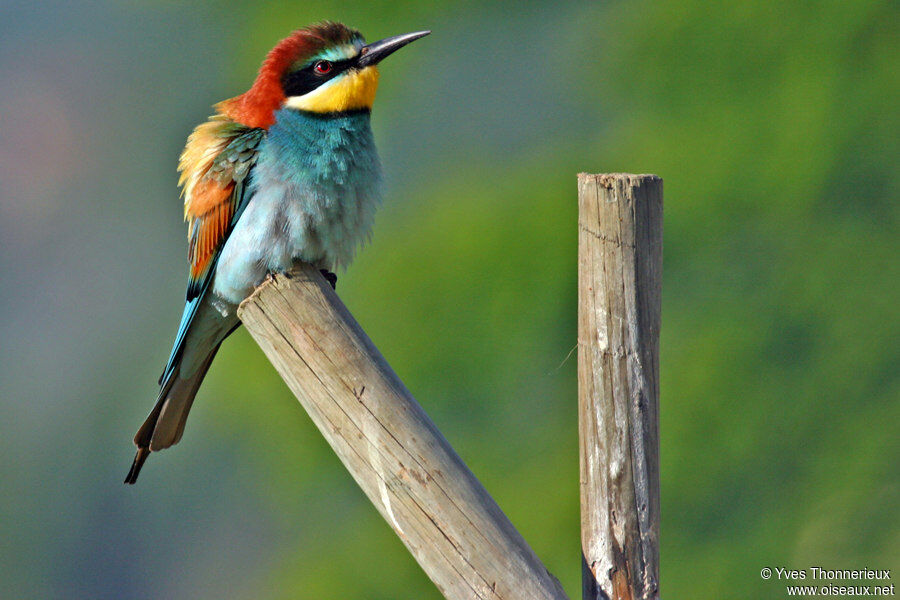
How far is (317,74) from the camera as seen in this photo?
1652mm

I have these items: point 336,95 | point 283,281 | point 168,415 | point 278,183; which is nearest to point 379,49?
point 336,95

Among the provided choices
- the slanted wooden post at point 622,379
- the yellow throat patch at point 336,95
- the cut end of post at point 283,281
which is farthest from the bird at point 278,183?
the slanted wooden post at point 622,379

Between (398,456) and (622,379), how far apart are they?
0.29 metres

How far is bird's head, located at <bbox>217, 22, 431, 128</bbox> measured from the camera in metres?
1.65

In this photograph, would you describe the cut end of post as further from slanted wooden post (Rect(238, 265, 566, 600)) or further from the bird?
the bird

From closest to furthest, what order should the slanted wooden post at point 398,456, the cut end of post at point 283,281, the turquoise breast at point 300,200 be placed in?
1. the slanted wooden post at point 398,456
2. the cut end of post at point 283,281
3. the turquoise breast at point 300,200

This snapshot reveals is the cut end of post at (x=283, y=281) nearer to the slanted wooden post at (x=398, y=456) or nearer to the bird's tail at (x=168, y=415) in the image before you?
the slanted wooden post at (x=398, y=456)

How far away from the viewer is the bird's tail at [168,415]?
1.67m

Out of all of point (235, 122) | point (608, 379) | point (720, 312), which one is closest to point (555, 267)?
point (720, 312)

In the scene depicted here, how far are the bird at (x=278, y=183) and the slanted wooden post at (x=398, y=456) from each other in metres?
0.37

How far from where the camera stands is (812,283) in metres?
2.91

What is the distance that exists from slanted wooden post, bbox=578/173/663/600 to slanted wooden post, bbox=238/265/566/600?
0.32 ft

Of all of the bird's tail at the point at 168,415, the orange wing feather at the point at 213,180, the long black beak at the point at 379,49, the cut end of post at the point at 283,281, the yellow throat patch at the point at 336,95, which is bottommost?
the bird's tail at the point at 168,415

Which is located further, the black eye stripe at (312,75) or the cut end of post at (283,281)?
the black eye stripe at (312,75)
